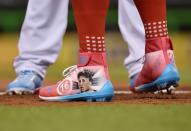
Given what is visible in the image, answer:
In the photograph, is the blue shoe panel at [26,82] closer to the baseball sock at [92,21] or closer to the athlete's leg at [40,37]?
the athlete's leg at [40,37]

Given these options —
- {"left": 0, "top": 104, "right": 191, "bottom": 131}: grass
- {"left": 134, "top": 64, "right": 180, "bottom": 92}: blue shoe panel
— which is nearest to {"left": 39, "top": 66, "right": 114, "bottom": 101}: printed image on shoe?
{"left": 0, "top": 104, "right": 191, "bottom": 131}: grass

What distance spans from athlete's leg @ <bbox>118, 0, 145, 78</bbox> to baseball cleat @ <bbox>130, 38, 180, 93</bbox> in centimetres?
46

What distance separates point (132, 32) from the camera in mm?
3383

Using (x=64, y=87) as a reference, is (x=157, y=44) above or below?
above

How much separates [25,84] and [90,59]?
70 cm

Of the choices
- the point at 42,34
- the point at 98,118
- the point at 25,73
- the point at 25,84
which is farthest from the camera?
the point at 42,34

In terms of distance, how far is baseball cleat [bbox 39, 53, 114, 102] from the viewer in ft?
8.50

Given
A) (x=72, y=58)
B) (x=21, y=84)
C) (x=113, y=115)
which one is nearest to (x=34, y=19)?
(x=21, y=84)

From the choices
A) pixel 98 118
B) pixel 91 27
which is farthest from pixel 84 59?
pixel 98 118

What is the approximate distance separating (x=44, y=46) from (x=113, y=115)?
4.18 feet

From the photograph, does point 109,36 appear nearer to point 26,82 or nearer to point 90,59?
point 26,82

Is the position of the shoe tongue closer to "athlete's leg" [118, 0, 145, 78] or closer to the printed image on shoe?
the printed image on shoe

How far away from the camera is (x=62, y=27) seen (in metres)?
3.45

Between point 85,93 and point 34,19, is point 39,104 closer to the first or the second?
point 85,93
